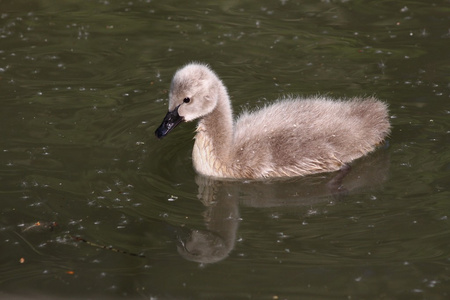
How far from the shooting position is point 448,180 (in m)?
7.21

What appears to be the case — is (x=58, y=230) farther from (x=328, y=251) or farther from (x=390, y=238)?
(x=390, y=238)

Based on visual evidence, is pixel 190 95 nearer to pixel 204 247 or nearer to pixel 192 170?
pixel 192 170

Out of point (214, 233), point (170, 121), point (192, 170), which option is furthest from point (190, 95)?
point (214, 233)

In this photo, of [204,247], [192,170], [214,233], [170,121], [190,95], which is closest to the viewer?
[204,247]

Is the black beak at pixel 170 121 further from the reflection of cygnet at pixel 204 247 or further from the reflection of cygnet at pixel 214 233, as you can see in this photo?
the reflection of cygnet at pixel 204 247

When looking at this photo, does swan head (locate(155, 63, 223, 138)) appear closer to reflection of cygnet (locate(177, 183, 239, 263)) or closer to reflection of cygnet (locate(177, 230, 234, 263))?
reflection of cygnet (locate(177, 183, 239, 263))

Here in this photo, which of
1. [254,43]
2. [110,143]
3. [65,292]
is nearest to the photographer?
[65,292]

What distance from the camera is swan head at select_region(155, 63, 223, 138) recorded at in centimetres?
758

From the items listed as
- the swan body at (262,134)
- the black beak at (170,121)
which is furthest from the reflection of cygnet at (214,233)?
the black beak at (170,121)

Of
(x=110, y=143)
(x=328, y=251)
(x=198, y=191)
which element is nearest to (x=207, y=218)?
(x=198, y=191)

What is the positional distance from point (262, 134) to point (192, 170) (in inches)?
27.3

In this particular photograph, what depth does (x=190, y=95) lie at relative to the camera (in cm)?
757

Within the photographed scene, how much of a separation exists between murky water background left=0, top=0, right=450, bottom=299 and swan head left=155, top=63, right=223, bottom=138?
458 mm

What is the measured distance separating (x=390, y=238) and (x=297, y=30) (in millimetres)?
4612
